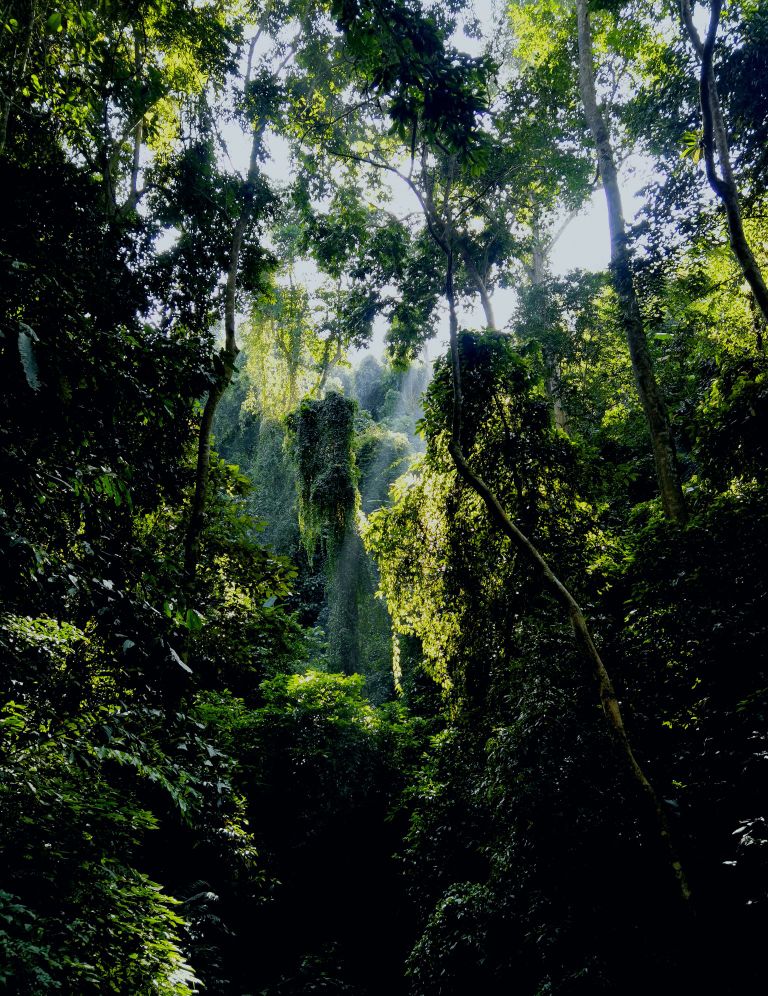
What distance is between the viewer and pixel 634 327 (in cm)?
606

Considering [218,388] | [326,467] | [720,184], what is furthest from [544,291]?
[218,388]

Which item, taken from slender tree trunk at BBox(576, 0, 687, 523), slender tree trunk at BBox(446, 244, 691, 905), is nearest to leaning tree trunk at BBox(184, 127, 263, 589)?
slender tree trunk at BBox(446, 244, 691, 905)

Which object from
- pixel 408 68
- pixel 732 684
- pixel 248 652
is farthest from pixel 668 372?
pixel 248 652

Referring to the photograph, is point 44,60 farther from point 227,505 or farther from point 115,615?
point 115,615

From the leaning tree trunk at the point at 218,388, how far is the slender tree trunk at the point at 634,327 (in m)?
4.46

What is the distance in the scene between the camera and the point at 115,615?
8.00ft

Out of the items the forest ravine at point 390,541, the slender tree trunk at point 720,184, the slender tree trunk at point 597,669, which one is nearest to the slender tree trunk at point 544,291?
the forest ravine at point 390,541

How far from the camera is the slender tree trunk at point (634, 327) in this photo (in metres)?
5.39

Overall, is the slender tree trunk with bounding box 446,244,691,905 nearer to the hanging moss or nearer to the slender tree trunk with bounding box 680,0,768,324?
the slender tree trunk with bounding box 680,0,768,324

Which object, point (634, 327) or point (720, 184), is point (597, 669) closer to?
point (720, 184)

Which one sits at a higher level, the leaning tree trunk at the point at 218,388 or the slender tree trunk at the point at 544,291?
the slender tree trunk at the point at 544,291

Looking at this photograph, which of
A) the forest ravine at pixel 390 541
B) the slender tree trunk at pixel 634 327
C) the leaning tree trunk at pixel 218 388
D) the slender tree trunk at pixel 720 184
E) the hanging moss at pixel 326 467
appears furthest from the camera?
the hanging moss at pixel 326 467

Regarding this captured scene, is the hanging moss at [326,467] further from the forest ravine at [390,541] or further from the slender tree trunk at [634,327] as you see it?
the slender tree trunk at [634,327]

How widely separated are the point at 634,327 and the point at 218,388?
4.75 meters
